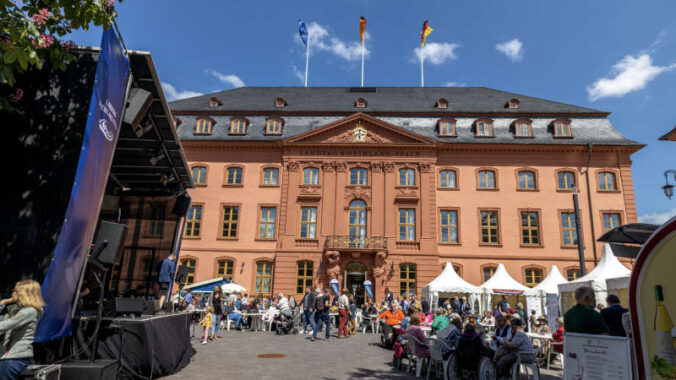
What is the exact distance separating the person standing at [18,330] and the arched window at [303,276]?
21472 mm

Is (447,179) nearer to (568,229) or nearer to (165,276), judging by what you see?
(568,229)

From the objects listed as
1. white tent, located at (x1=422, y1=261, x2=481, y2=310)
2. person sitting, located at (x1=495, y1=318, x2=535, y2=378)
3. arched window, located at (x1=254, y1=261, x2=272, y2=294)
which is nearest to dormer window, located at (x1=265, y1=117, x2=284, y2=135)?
arched window, located at (x1=254, y1=261, x2=272, y2=294)

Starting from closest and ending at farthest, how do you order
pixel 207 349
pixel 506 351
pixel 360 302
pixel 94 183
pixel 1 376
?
pixel 1 376 → pixel 94 183 → pixel 506 351 → pixel 207 349 → pixel 360 302

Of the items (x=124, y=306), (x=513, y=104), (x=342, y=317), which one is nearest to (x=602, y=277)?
(x=342, y=317)

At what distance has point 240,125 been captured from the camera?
28938 mm

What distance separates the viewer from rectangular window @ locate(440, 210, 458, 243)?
1037 inches

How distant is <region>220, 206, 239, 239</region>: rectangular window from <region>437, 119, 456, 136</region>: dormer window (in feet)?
48.6

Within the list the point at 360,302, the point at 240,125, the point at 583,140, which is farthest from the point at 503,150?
the point at 240,125

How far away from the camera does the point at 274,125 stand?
2897 cm

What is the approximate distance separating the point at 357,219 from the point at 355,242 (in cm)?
176

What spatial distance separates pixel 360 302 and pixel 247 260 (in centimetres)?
765

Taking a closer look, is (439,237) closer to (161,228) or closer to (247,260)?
(247,260)

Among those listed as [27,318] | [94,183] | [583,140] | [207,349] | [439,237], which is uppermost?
[583,140]

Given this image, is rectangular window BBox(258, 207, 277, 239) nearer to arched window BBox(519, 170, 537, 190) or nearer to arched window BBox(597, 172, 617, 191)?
arched window BBox(519, 170, 537, 190)
